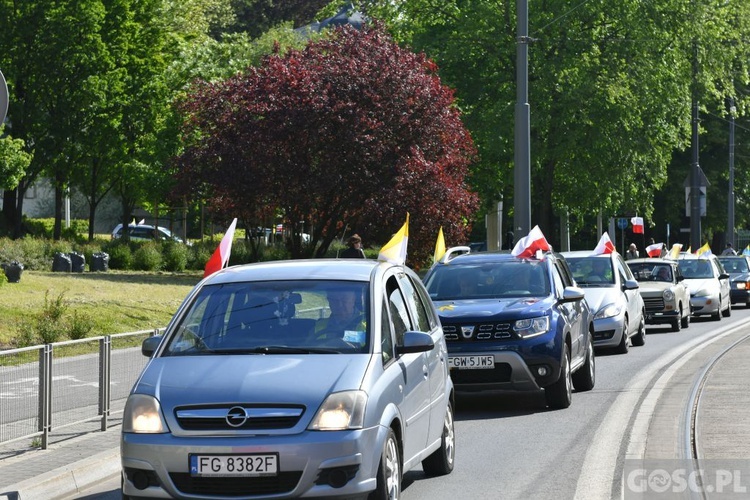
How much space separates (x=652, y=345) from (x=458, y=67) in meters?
18.7

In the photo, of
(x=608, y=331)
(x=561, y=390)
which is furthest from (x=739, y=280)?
(x=561, y=390)

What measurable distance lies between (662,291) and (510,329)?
15602 mm

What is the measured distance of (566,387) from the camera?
1420 cm

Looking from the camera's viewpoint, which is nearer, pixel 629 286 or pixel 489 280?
pixel 489 280

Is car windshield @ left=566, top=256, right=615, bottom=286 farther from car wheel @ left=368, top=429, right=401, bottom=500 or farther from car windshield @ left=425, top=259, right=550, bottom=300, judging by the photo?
car wheel @ left=368, top=429, right=401, bottom=500

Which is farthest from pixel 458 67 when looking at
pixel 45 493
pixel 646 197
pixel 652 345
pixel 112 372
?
pixel 45 493

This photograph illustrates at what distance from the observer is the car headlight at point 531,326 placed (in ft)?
45.6

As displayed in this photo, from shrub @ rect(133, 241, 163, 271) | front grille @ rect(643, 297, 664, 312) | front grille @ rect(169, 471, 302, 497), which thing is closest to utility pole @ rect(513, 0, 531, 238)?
front grille @ rect(643, 297, 664, 312)

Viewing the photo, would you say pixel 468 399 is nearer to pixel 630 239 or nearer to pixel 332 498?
pixel 332 498

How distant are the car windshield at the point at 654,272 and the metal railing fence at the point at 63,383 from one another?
18.4 m

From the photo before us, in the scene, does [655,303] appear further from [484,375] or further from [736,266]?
[484,375]

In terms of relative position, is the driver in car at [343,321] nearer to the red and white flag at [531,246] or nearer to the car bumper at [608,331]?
the red and white flag at [531,246]

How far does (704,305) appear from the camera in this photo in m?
33.8

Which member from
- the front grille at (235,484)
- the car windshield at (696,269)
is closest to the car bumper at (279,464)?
the front grille at (235,484)
